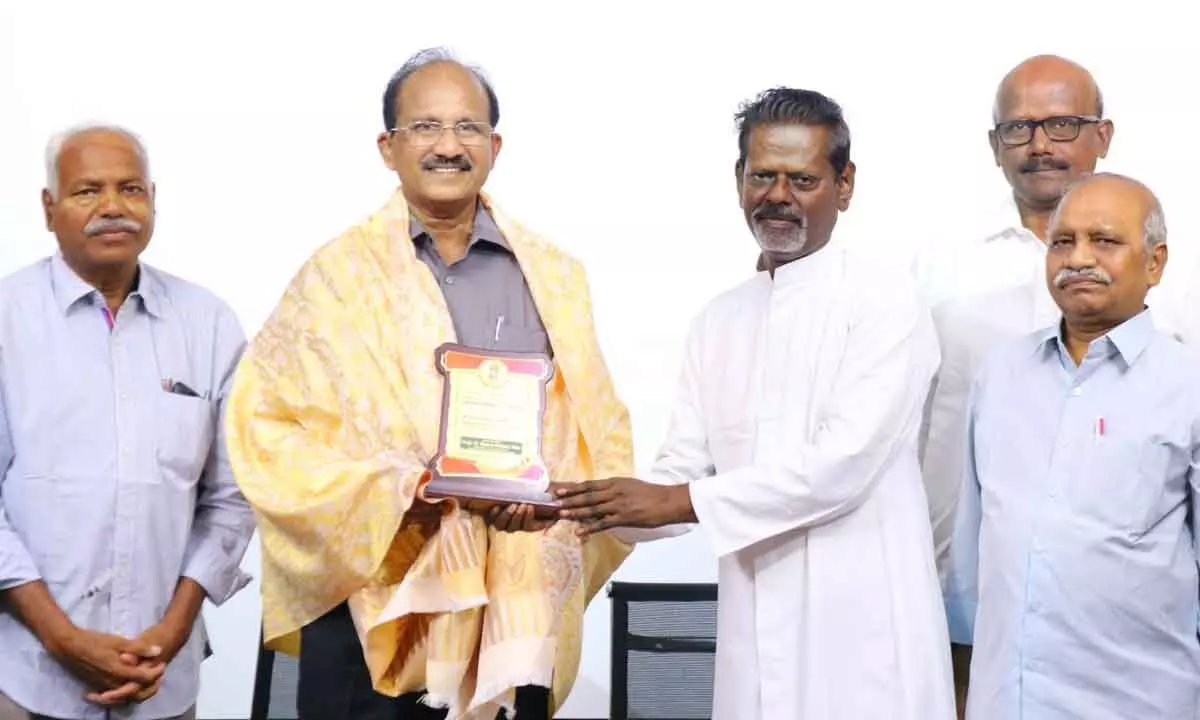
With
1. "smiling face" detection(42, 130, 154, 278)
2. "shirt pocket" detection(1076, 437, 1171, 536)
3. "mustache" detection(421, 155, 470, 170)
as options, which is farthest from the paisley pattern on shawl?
"shirt pocket" detection(1076, 437, 1171, 536)

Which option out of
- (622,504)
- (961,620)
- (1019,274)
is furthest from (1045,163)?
(622,504)

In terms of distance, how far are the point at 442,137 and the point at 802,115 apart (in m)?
0.68

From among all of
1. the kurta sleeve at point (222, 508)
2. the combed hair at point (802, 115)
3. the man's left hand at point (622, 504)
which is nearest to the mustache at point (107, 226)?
the kurta sleeve at point (222, 508)

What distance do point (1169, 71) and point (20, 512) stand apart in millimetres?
3144

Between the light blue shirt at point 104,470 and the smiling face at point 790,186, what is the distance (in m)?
1.15

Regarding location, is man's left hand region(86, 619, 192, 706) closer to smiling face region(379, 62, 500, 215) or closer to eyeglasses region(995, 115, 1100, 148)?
smiling face region(379, 62, 500, 215)

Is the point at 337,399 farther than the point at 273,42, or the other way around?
the point at 273,42

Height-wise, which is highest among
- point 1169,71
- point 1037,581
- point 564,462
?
point 1169,71

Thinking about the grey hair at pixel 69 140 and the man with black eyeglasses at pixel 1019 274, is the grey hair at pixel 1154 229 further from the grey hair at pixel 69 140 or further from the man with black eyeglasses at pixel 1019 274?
the grey hair at pixel 69 140

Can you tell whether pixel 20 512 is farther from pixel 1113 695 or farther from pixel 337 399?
pixel 1113 695

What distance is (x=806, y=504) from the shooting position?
2820 mm

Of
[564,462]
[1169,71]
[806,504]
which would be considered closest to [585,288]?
[564,462]

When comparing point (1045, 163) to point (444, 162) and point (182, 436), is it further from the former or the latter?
point (182, 436)

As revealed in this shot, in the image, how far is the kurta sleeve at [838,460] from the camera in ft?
9.23
